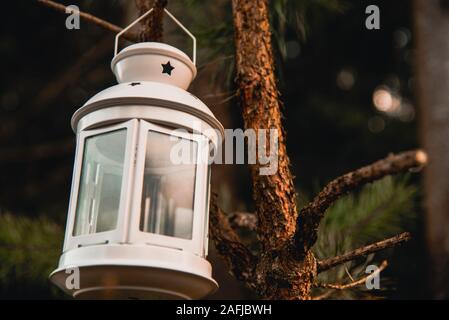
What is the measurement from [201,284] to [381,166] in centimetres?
27

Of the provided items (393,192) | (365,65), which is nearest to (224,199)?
(393,192)

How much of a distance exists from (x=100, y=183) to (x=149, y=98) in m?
0.14

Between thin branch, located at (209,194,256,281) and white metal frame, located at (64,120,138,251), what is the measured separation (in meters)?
0.24

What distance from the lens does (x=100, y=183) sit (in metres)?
0.83

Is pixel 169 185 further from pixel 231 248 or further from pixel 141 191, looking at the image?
pixel 231 248

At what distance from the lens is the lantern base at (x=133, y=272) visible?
705 millimetres

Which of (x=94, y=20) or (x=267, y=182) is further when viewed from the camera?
(x=94, y=20)

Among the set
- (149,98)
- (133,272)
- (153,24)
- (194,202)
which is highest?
(153,24)

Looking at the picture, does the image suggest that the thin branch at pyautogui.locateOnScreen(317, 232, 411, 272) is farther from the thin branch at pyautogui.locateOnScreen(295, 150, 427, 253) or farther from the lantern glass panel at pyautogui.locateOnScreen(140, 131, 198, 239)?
the lantern glass panel at pyautogui.locateOnScreen(140, 131, 198, 239)

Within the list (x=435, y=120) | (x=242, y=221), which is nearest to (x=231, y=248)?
(x=242, y=221)

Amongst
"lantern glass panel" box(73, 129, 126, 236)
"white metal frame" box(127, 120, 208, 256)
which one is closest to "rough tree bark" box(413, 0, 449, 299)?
"white metal frame" box(127, 120, 208, 256)

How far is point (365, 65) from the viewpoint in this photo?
2.71 m
